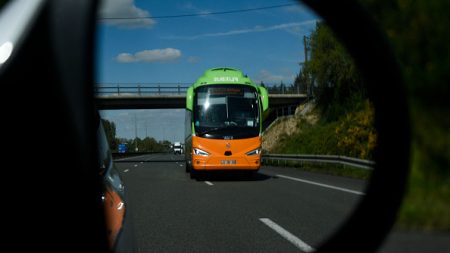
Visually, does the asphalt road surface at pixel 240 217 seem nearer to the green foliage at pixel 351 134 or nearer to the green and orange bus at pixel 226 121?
the green foliage at pixel 351 134

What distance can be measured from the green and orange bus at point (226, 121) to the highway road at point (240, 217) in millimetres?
2931

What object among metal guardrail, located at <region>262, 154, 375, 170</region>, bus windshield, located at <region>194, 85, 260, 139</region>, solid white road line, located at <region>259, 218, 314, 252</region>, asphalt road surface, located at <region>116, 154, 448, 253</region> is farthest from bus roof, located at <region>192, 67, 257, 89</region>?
solid white road line, located at <region>259, 218, 314, 252</region>

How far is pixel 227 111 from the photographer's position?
15.6 m

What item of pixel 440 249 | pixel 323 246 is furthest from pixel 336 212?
pixel 323 246

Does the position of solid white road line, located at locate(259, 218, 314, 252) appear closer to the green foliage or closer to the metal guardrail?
the green foliage

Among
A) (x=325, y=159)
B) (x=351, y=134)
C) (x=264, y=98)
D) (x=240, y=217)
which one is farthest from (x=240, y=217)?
(x=325, y=159)

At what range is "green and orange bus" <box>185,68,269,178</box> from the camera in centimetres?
1579

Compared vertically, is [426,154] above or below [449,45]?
below

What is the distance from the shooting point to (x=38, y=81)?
0.81 m

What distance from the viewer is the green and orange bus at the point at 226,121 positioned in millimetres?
15789

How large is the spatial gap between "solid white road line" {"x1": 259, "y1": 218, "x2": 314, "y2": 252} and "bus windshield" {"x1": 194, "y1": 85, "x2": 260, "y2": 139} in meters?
8.06

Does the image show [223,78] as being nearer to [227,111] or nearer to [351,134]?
[227,111]

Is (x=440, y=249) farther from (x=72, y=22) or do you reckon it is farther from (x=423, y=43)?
(x=72, y=22)

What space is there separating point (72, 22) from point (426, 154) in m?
0.79
